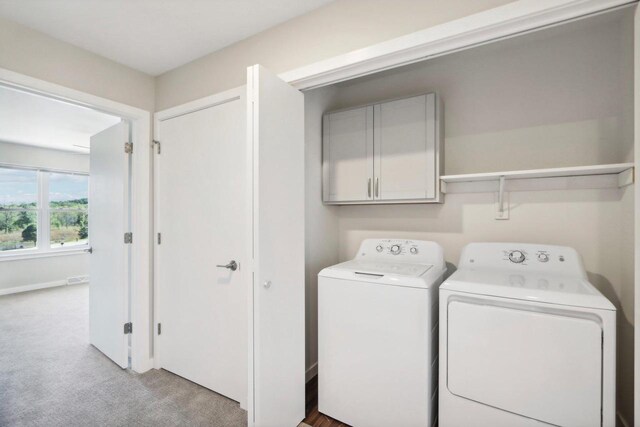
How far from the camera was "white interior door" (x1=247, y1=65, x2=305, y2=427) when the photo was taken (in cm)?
146

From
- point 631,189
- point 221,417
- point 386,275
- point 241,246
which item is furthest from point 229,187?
point 631,189

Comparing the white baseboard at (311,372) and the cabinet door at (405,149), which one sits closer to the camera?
the cabinet door at (405,149)

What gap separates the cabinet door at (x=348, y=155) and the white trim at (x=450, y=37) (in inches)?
24.7

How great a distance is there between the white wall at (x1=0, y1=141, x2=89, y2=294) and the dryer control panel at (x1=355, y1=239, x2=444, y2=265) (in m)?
5.66

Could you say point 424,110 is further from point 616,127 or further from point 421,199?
point 616,127

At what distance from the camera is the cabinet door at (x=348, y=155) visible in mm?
2246

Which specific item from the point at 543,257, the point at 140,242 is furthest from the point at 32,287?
the point at 543,257

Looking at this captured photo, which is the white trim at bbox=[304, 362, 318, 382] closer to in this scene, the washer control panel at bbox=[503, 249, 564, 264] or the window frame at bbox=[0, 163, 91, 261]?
the washer control panel at bbox=[503, 249, 564, 264]

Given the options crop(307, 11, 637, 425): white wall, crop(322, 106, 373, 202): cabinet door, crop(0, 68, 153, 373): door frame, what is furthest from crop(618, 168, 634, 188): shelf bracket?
crop(0, 68, 153, 373): door frame

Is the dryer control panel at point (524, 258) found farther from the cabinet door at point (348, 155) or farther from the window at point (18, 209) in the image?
the window at point (18, 209)

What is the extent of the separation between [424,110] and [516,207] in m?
0.88

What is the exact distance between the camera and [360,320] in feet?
5.73

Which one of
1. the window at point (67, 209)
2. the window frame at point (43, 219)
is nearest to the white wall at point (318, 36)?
the window frame at point (43, 219)

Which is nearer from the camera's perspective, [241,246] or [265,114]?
[265,114]
